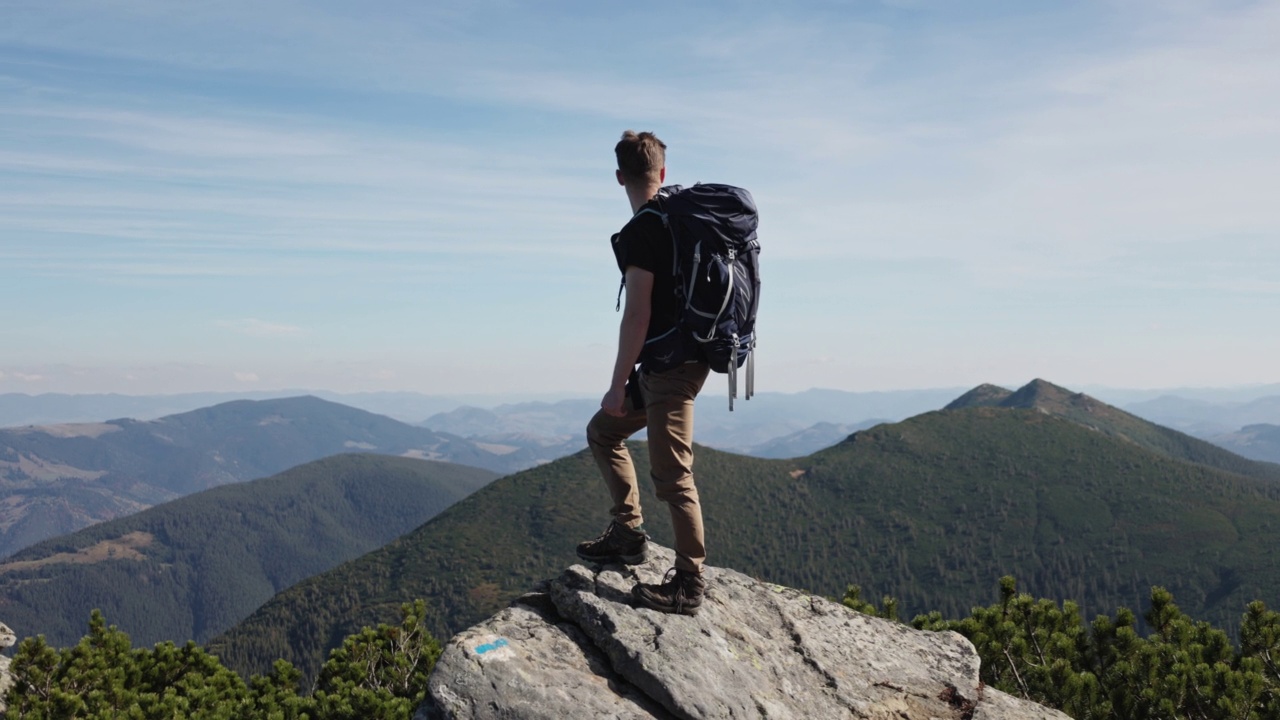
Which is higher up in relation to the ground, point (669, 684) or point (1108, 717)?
point (669, 684)

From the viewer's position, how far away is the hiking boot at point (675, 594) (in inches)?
383

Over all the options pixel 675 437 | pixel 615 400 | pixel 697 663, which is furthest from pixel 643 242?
pixel 697 663

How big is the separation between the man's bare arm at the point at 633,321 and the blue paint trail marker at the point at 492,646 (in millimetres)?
2771

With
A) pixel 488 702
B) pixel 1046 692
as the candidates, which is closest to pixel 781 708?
pixel 488 702

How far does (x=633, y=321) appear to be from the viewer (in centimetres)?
873

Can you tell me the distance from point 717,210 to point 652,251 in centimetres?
80

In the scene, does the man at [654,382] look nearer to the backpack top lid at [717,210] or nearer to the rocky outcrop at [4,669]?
the backpack top lid at [717,210]

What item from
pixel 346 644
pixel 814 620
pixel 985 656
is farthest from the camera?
pixel 346 644

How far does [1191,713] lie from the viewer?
1390 centimetres

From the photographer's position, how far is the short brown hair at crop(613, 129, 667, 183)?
9062 millimetres

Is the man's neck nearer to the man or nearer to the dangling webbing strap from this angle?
the man

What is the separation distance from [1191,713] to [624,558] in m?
10.2

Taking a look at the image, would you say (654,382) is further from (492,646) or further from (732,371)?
(492,646)

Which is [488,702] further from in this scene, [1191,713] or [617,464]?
[1191,713]
